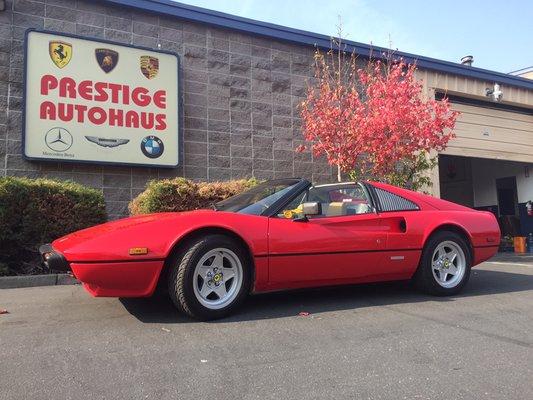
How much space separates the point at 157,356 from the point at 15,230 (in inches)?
174

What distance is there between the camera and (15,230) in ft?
22.1

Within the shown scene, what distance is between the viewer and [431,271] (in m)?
5.20

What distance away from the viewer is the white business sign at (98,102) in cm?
838

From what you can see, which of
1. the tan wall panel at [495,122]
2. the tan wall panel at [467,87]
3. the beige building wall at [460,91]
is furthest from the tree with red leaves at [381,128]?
the tan wall panel at [495,122]

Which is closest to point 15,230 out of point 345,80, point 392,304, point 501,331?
point 392,304

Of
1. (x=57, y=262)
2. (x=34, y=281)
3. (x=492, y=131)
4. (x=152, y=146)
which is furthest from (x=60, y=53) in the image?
(x=492, y=131)

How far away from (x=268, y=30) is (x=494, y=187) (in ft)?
37.8

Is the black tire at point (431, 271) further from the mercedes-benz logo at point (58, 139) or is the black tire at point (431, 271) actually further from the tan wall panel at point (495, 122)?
the tan wall panel at point (495, 122)

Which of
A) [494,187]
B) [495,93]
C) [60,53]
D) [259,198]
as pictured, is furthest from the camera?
[494,187]

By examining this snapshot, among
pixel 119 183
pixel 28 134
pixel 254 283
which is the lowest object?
pixel 254 283

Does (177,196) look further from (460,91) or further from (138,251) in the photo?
(460,91)

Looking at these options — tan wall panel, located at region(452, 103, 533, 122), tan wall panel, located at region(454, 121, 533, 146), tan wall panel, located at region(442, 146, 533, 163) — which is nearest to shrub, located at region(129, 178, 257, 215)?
tan wall panel, located at region(442, 146, 533, 163)

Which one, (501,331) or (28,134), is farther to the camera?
(28,134)

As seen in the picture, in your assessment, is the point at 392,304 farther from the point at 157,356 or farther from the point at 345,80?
the point at 345,80
